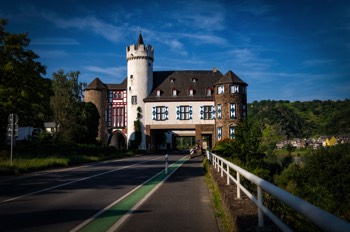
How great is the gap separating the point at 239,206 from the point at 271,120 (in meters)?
150

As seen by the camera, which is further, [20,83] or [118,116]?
[118,116]

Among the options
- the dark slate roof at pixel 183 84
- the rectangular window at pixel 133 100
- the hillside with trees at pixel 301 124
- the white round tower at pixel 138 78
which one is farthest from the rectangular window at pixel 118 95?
the hillside with trees at pixel 301 124

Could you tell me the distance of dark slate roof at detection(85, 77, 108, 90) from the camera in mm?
63556

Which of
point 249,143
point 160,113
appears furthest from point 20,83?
A: point 160,113

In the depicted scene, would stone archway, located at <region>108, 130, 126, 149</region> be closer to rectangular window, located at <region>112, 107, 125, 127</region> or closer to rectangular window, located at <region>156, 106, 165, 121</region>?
rectangular window, located at <region>112, 107, 125, 127</region>

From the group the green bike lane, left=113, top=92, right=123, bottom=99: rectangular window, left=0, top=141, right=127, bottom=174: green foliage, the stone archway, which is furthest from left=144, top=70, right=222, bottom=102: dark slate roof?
the green bike lane

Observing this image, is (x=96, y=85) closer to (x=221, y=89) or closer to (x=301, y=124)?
(x=221, y=89)

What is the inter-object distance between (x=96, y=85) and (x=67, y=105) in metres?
19.5

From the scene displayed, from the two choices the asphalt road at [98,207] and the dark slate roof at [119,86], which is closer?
the asphalt road at [98,207]

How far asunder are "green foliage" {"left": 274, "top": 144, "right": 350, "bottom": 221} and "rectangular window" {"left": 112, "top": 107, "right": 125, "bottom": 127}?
33581 mm

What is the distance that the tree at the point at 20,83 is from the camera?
88.0ft

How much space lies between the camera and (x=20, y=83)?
29.0m

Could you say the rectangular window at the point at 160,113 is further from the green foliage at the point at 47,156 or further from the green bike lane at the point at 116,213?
the green bike lane at the point at 116,213

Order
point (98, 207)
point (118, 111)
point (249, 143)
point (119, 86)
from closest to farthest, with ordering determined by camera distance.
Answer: point (98, 207) < point (249, 143) < point (118, 111) < point (119, 86)
